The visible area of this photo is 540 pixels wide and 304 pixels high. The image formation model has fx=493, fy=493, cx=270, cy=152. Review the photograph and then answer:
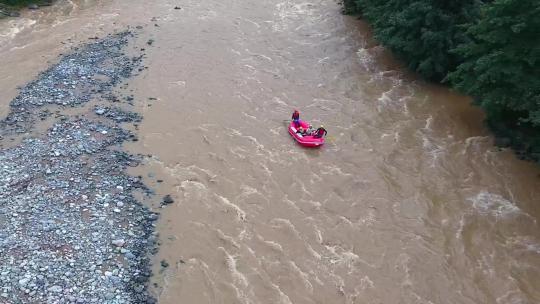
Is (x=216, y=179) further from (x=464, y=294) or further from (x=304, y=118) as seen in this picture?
(x=464, y=294)

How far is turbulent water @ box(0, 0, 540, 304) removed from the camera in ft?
58.5

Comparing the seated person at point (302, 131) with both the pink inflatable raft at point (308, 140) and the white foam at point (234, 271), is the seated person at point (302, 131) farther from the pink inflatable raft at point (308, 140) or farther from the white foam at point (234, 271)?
the white foam at point (234, 271)

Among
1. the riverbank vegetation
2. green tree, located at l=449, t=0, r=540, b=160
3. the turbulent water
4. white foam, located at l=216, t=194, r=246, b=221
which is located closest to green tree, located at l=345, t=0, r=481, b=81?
the riverbank vegetation

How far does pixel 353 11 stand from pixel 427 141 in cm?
1778

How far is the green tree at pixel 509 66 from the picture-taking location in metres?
21.5

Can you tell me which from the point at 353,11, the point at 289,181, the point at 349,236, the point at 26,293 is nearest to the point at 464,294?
the point at 349,236

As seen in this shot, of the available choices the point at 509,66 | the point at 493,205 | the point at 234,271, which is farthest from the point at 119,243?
the point at 509,66

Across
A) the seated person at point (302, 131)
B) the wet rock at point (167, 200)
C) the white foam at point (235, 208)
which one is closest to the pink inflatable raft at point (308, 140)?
the seated person at point (302, 131)

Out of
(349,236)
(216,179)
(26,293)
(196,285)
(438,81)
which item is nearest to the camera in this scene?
(26,293)

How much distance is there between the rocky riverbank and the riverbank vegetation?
16395 mm

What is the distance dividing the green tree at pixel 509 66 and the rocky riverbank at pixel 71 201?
16607mm

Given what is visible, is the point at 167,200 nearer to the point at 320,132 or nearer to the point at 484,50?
the point at 320,132

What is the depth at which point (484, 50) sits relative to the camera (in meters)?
A: 24.0

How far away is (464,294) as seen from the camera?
687 inches
